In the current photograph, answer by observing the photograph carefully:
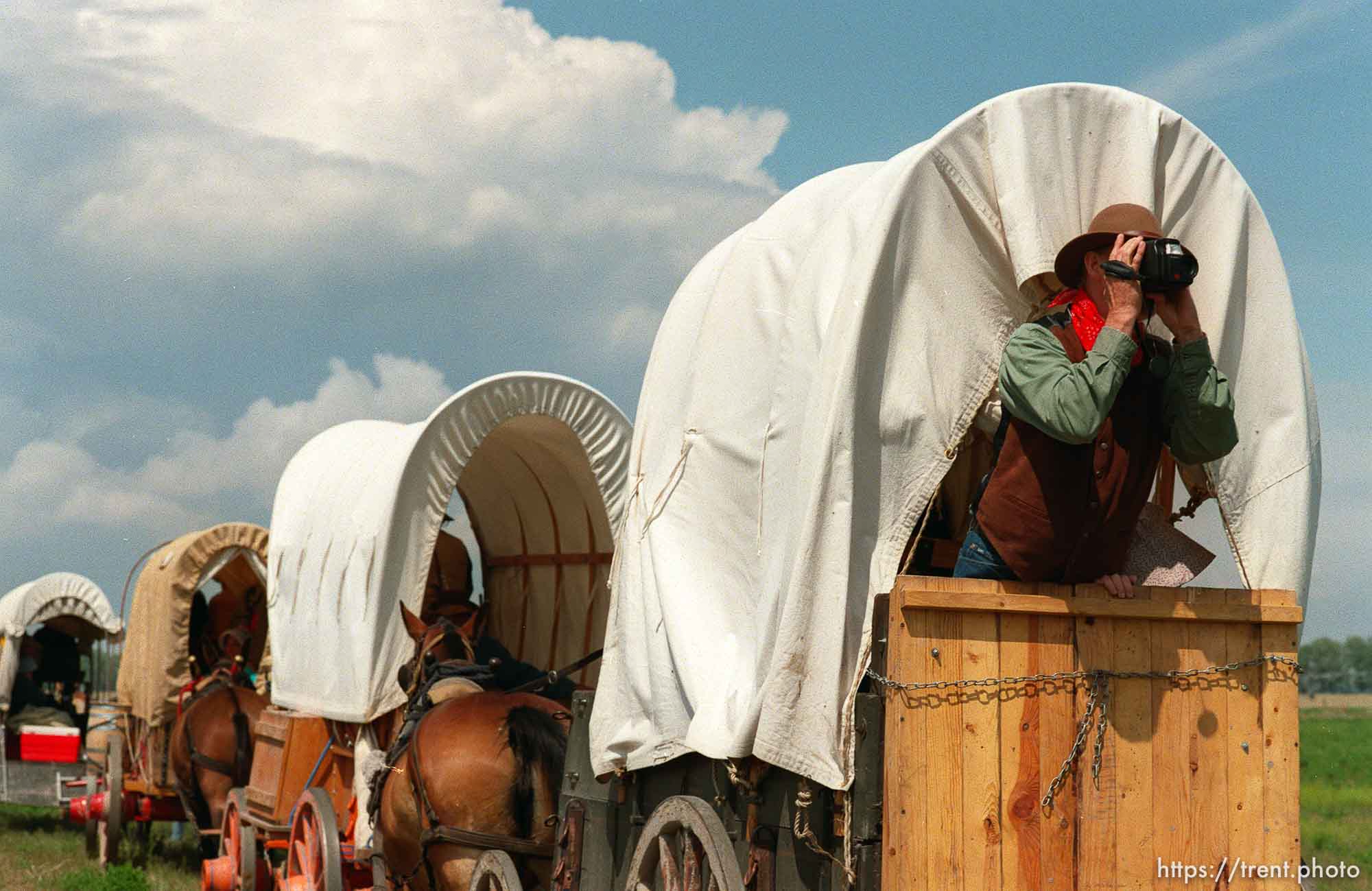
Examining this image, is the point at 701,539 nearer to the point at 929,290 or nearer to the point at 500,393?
the point at 929,290

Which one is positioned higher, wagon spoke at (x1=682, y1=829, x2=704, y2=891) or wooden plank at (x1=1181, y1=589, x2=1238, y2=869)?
wooden plank at (x1=1181, y1=589, x2=1238, y2=869)

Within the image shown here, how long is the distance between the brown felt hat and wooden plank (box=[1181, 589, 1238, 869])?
2.94 ft

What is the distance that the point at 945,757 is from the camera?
10.8 ft

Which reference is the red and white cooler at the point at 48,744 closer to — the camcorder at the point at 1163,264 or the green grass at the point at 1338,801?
the green grass at the point at 1338,801

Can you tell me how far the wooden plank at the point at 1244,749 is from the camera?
3.51 meters

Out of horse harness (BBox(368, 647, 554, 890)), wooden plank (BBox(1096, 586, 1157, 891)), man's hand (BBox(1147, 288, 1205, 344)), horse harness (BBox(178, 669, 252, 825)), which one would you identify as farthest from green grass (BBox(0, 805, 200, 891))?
man's hand (BBox(1147, 288, 1205, 344))

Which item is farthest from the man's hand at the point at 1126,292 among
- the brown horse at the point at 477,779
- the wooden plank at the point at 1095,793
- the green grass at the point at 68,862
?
the green grass at the point at 68,862

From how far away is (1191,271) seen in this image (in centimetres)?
331

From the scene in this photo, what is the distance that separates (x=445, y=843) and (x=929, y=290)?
11.5ft

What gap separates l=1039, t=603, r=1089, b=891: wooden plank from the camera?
334 cm

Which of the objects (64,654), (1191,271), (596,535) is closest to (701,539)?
(1191,271)

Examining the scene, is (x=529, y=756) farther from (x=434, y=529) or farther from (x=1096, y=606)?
(x=1096, y=606)

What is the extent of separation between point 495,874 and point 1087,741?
9.18 ft

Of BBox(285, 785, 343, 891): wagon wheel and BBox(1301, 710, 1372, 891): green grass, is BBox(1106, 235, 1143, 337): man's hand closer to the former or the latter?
BBox(285, 785, 343, 891): wagon wheel
